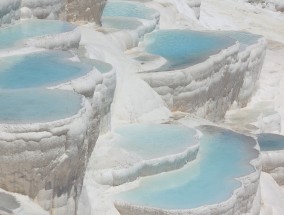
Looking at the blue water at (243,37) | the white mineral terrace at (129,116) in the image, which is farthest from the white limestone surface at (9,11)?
the blue water at (243,37)

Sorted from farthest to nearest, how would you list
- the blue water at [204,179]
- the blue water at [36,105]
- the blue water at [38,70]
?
the blue water at [204,179] < the blue water at [38,70] < the blue water at [36,105]

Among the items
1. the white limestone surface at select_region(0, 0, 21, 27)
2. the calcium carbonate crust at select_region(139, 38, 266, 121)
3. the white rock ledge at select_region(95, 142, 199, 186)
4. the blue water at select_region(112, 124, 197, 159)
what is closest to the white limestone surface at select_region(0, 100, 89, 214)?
the white rock ledge at select_region(95, 142, 199, 186)

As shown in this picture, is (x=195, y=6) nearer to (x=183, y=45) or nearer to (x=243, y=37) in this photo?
(x=243, y=37)

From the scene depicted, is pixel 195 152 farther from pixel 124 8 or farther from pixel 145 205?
pixel 124 8

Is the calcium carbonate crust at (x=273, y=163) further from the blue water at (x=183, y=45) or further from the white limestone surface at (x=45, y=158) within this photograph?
the white limestone surface at (x=45, y=158)

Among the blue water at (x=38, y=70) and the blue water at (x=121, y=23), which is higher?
the blue water at (x=38, y=70)

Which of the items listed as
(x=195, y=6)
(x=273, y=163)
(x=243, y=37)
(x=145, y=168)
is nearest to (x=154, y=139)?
(x=145, y=168)
